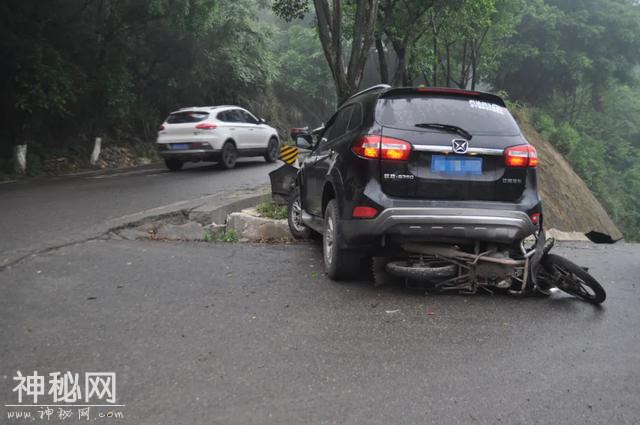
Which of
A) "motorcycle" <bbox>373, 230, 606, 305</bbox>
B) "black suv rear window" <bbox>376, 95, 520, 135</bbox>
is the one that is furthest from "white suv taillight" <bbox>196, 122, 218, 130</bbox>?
"motorcycle" <bbox>373, 230, 606, 305</bbox>

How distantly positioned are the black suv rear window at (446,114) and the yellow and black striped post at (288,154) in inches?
223

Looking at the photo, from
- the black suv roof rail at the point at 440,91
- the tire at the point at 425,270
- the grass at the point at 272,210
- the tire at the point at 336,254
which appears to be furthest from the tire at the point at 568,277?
the grass at the point at 272,210

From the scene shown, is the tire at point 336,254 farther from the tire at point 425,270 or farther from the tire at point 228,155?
the tire at point 228,155

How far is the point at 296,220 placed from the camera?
8391 mm

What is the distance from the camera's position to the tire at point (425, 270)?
5156 millimetres

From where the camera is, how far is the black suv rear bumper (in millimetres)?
4996

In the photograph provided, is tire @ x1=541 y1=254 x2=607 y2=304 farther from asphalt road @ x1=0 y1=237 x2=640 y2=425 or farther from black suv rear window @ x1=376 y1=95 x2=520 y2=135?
black suv rear window @ x1=376 y1=95 x2=520 y2=135

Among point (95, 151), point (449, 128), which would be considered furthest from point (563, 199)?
point (95, 151)

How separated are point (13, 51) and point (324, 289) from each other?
12962 mm

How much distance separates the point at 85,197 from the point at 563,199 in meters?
13.5

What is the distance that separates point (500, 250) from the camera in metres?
5.40

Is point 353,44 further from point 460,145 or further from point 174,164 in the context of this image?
point 460,145

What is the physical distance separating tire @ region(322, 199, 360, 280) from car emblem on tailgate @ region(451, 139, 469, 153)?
124 cm

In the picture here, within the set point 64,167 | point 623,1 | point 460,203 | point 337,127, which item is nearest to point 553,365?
point 460,203
